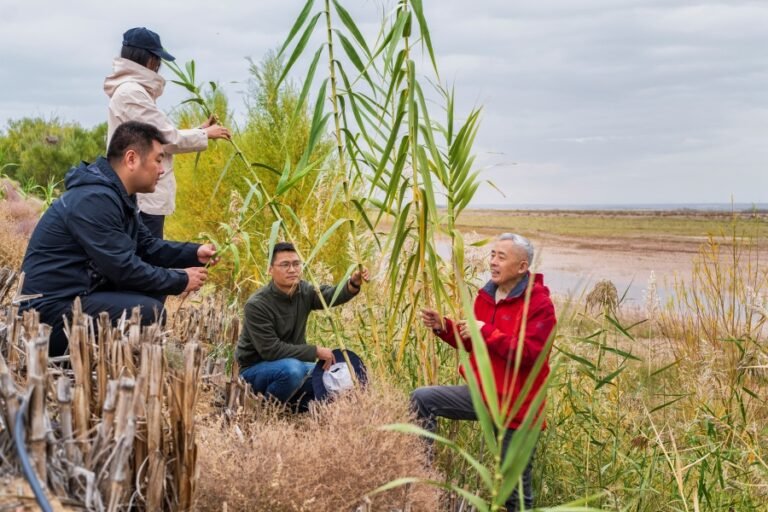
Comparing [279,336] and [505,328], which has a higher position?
[505,328]

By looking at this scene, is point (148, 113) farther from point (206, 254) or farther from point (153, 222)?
point (206, 254)

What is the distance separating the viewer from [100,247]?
12.0ft

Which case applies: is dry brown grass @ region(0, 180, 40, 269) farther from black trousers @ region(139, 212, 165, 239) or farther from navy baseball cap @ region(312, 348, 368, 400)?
navy baseball cap @ region(312, 348, 368, 400)

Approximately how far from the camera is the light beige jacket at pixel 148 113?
14.5 ft

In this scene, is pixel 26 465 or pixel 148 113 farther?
pixel 148 113

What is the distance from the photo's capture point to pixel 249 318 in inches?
163

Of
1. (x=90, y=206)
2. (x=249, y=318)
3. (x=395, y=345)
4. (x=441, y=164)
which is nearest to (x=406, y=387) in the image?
(x=395, y=345)

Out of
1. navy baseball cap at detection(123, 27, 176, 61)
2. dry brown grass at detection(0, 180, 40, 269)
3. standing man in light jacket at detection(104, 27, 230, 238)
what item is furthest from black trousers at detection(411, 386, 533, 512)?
dry brown grass at detection(0, 180, 40, 269)

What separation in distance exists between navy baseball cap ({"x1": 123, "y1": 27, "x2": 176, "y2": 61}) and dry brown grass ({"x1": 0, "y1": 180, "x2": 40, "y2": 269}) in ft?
12.2

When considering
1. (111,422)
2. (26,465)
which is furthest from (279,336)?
(26,465)

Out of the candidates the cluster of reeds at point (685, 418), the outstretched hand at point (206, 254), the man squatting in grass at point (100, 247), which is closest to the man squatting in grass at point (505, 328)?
the cluster of reeds at point (685, 418)

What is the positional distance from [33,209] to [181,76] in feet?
27.1

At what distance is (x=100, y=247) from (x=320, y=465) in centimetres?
154

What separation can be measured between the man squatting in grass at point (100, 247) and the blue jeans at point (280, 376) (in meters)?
0.56
